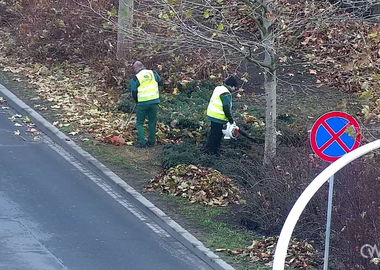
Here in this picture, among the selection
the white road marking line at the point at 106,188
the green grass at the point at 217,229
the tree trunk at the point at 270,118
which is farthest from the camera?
the tree trunk at the point at 270,118

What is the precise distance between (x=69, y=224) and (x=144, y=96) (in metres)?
4.21

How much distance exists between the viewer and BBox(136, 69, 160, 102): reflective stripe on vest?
1451 cm

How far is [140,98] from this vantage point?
1459cm

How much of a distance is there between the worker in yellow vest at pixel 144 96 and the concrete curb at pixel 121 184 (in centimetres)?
124

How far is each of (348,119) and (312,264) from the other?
2.08 meters

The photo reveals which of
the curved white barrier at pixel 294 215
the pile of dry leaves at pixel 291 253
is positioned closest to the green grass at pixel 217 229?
the pile of dry leaves at pixel 291 253

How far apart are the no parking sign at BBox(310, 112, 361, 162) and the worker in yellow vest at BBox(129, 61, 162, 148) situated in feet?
19.9

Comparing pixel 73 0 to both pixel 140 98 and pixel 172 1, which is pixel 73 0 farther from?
pixel 172 1

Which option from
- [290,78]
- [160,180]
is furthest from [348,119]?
[290,78]

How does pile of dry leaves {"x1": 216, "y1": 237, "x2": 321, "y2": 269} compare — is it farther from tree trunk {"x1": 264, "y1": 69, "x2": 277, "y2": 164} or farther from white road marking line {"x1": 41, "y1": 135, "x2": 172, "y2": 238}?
tree trunk {"x1": 264, "y1": 69, "x2": 277, "y2": 164}

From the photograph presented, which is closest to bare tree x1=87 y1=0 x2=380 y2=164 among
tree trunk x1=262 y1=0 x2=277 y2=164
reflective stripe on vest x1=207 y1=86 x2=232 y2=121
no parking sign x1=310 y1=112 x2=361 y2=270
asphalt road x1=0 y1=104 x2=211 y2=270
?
tree trunk x1=262 y1=0 x2=277 y2=164

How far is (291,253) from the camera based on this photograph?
991 centimetres

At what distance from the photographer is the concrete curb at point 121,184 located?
10.1 metres

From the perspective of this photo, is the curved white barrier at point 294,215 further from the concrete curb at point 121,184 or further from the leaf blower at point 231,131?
the leaf blower at point 231,131
